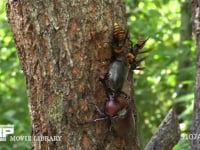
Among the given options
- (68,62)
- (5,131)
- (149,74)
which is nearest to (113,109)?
(68,62)

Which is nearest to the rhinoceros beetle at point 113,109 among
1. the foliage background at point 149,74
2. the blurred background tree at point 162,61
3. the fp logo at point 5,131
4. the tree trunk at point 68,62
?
the tree trunk at point 68,62

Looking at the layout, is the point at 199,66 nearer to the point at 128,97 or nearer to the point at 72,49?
the point at 128,97


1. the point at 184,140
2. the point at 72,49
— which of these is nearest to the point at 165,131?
the point at 184,140

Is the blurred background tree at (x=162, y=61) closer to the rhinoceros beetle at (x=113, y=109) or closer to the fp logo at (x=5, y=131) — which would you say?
the fp logo at (x=5, y=131)

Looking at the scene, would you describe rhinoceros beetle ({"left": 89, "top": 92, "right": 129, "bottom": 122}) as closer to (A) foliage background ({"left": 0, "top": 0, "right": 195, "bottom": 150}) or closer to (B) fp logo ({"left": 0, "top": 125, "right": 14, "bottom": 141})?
(B) fp logo ({"left": 0, "top": 125, "right": 14, "bottom": 141})

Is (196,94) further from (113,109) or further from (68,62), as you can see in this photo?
(68,62)
